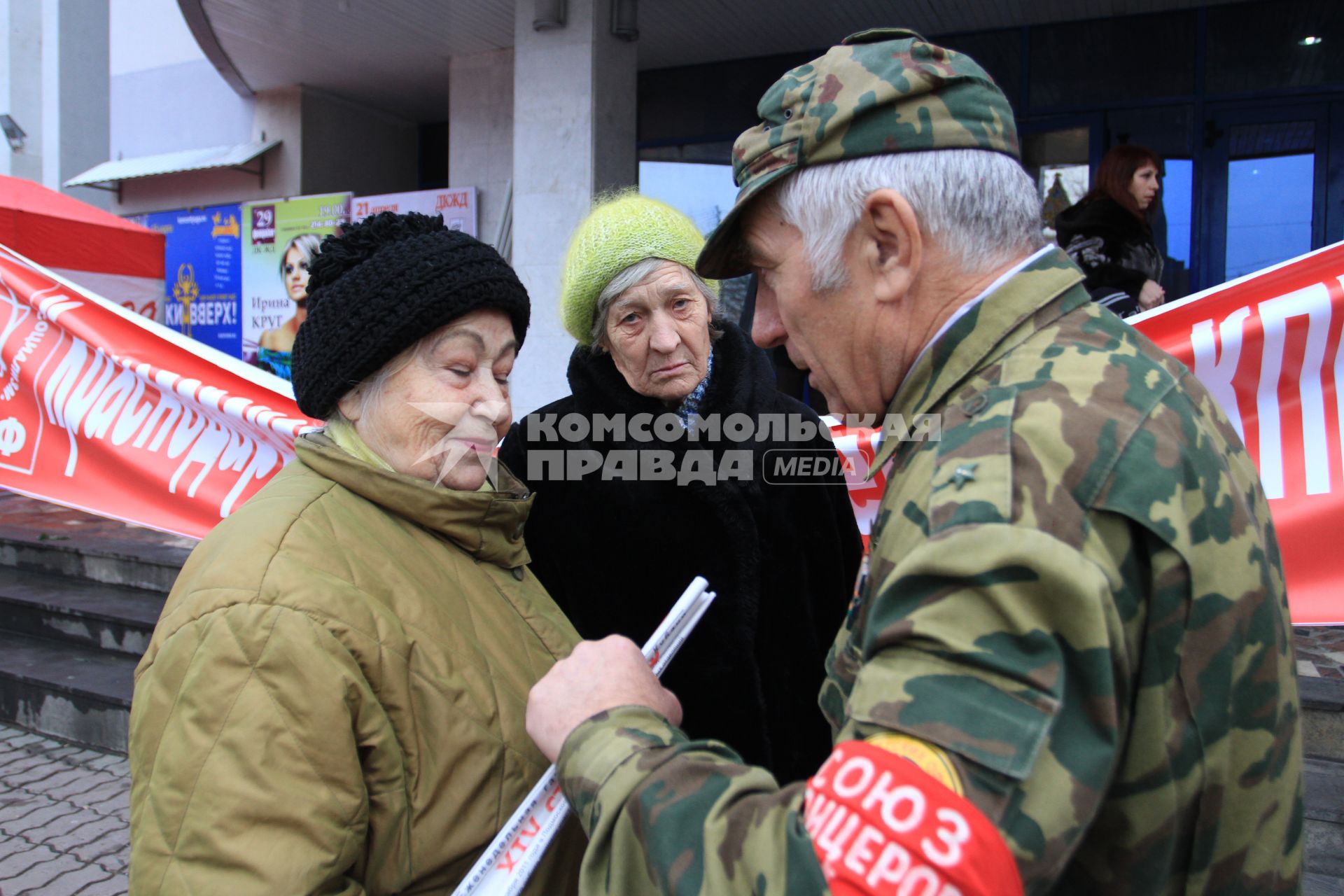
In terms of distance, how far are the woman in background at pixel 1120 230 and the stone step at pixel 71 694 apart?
15.9 ft

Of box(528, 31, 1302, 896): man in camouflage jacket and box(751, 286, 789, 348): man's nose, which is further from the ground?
box(751, 286, 789, 348): man's nose

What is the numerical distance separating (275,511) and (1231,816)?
1.24 m

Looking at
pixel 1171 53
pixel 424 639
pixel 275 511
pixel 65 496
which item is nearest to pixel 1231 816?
pixel 424 639

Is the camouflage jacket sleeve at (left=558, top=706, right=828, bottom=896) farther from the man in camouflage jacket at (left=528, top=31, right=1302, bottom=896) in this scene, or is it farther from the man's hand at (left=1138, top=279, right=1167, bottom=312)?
the man's hand at (left=1138, top=279, right=1167, bottom=312)

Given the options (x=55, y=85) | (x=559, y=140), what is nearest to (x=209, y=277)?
(x=559, y=140)

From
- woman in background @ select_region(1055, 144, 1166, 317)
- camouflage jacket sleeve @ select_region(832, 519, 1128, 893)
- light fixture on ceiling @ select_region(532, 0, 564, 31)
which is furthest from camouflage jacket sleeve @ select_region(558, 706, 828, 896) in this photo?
light fixture on ceiling @ select_region(532, 0, 564, 31)

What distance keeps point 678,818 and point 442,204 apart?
8.90m

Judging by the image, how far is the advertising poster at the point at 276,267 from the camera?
9500 mm

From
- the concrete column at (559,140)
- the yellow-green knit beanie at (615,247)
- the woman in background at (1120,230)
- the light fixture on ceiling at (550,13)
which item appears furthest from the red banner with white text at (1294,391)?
the light fixture on ceiling at (550,13)

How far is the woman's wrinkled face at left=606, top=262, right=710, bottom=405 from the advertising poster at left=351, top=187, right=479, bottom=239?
22.2 ft

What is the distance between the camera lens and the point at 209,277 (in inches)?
402

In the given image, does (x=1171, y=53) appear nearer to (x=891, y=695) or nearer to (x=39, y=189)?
(x=891, y=695)

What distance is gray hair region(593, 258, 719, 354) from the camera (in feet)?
7.83

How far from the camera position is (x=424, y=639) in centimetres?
128
